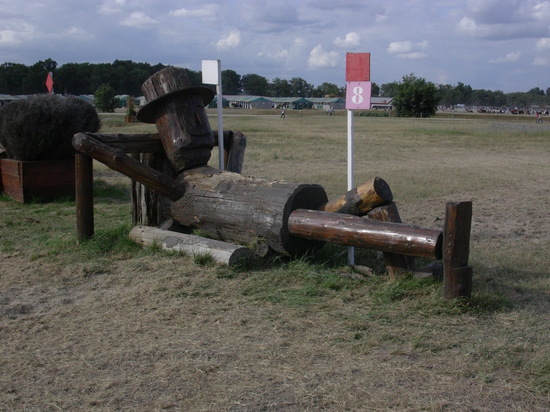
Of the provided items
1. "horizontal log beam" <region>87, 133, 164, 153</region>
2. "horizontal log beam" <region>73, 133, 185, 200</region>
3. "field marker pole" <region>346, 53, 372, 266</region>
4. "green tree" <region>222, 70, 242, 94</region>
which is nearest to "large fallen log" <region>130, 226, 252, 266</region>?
"horizontal log beam" <region>73, 133, 185, 200</region>

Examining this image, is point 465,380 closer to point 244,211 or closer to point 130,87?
point 244,211

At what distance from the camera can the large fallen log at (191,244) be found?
5.67m

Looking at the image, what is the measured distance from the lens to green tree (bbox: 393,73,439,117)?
63.8 meters

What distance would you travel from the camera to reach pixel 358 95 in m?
6.06

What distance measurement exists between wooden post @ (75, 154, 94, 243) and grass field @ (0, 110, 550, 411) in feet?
0.50

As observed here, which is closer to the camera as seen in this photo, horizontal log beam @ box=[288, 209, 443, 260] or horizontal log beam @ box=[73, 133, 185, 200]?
horizontal log beam @ box=[288, 209, 443, 260]

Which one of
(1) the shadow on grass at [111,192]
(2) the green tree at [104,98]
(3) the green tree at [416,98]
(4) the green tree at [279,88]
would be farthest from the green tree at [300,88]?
(1) the shadow on grass at [111,192]

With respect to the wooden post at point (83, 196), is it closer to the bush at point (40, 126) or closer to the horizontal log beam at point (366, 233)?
the horizontal log beam at point (366, 233)

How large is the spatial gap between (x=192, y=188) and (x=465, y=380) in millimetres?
3745

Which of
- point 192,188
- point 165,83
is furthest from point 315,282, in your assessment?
point 165,83

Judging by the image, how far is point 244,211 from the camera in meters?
5.94

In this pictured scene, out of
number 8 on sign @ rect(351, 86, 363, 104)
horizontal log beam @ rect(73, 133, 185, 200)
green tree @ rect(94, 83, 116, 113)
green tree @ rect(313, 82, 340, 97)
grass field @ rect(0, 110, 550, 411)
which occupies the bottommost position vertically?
grass field @ rect(0, 110, 550, 411)

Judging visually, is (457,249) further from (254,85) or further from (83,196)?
(254,85)

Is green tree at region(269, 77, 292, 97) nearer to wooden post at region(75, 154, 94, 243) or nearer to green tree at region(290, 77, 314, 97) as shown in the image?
green tree at region(290, 77, 314, 97)
